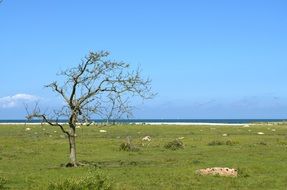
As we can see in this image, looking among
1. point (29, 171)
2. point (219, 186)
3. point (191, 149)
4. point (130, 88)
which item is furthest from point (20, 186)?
point (191, 149)

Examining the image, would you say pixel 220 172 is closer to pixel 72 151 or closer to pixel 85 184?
pixel 72 151

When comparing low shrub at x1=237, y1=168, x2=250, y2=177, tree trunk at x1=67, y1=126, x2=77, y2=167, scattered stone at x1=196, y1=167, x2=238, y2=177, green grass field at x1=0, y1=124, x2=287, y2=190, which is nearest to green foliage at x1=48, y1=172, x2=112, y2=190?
green grass field at x1=0, y1=124, x2=287, y2=190

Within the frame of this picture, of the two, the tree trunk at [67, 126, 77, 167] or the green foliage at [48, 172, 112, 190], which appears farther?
the tree trunk at [67, 126, 77, 167]

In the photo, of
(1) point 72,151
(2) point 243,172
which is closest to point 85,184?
(2) point 243,172

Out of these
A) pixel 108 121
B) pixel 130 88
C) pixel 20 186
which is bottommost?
pixel 20 186

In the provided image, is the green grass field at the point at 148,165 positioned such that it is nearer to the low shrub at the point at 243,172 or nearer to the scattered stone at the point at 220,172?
the low shrub at the point at 243,172

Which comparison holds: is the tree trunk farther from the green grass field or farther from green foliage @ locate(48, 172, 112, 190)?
green foliage @ locate(48, 172, 112, 190)

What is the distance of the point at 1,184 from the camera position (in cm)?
2555

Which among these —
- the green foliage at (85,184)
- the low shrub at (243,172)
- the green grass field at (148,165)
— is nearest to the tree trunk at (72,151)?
the green grass field at (148,165)

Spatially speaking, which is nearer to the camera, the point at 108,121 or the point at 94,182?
the point at 94,182

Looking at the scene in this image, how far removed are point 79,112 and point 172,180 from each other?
10.2 metres

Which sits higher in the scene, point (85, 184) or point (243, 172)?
point (85, 184)

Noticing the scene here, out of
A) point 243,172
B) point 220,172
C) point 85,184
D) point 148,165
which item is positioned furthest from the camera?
point 148,165

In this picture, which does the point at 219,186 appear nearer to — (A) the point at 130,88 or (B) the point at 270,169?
(B) the point at 270,169
